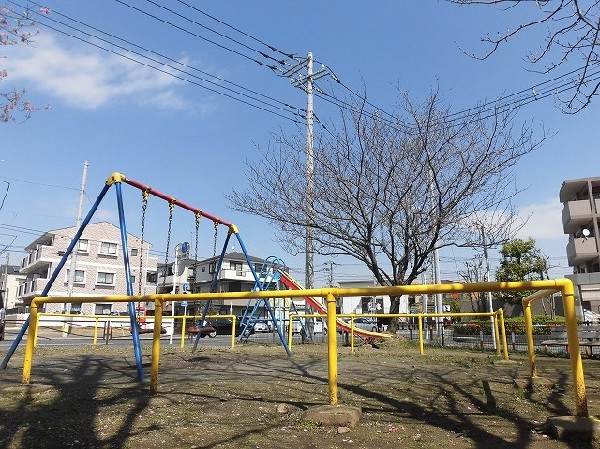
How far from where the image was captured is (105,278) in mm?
37625

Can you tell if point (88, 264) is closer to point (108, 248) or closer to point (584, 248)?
point (108, 248)

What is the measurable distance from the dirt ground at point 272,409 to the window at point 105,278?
1325 inches

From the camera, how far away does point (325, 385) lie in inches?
192

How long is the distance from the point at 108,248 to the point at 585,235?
34.6 m

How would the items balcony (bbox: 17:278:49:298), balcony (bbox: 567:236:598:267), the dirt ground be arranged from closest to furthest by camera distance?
the dirt ground, balcony (bbox: 567:236:598:267), balcony (bbox: 17:278:49:298)

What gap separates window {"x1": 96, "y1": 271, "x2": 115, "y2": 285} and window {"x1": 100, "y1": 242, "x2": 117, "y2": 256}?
173 centimetres

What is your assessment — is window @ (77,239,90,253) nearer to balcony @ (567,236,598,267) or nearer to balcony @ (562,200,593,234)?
balcony @ (562,200,593,234)

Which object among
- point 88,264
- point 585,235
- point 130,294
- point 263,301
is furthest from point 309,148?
point 88,264

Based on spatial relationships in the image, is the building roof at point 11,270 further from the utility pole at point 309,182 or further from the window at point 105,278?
the utility pole at point 309,182

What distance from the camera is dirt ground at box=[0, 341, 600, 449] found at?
2.93 metres

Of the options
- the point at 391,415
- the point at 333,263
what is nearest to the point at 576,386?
the point at 391,415

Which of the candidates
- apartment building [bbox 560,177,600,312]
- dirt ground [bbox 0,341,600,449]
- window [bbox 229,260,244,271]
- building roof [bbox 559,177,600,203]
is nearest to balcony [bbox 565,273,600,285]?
apartment building [bbox 560,177,600,312]

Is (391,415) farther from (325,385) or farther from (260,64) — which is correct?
(260,64)

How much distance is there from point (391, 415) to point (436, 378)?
227 cm
